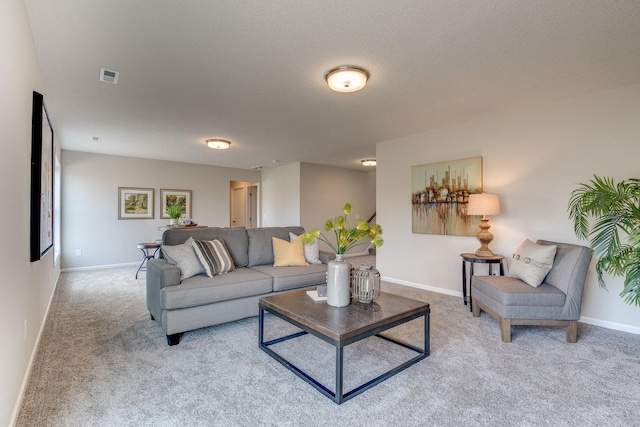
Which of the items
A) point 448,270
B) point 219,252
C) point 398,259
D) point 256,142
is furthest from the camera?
point 256,142

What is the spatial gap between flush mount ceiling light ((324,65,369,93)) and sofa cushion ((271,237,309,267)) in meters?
1.89

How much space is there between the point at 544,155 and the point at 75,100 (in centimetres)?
527

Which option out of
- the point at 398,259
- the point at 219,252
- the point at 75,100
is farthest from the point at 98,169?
the point at 398,259

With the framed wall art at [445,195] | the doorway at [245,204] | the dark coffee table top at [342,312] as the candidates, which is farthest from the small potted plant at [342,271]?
the doorway at [245,204]

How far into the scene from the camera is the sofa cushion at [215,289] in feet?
8.68

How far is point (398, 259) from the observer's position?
16.3ft

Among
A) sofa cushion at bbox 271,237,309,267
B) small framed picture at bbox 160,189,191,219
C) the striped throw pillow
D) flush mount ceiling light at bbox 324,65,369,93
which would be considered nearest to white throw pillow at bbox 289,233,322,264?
sofa cushion at bbox 271,237,309,267

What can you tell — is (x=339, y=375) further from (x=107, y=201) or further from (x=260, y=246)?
(x=107, y=201)

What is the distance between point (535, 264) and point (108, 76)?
433 cm

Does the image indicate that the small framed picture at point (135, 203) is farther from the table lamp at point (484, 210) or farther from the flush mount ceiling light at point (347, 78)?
the table lamp at point (484, 210)

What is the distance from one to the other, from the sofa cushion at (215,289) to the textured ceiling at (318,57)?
1.87 m

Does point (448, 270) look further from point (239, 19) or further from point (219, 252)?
point (239, 19)

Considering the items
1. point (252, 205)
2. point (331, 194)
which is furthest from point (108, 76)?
point (252, 205)

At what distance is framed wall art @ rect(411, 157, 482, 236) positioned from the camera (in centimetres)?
406
